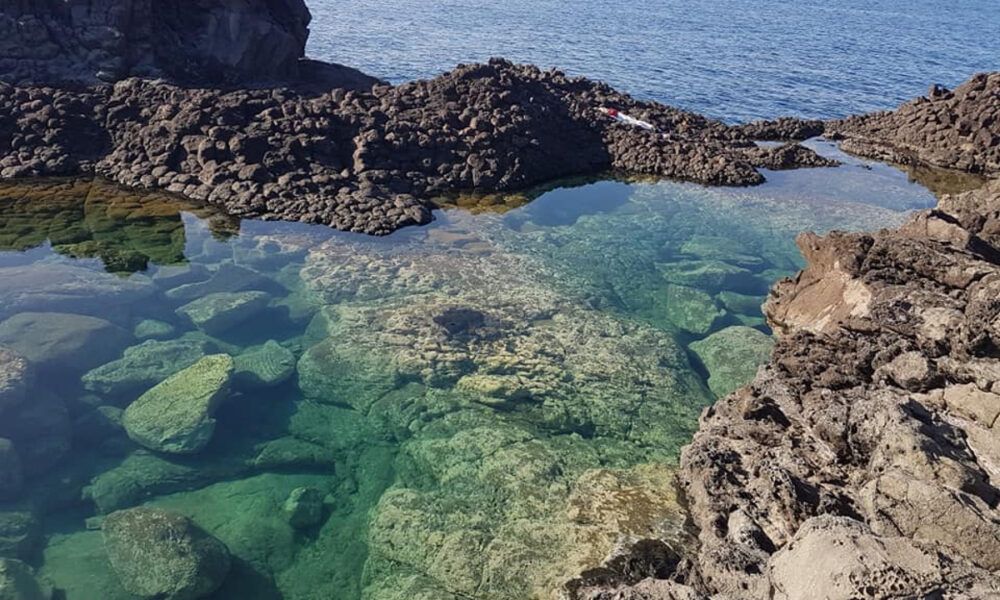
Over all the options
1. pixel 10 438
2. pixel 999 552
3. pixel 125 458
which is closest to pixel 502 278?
pixel 125 458

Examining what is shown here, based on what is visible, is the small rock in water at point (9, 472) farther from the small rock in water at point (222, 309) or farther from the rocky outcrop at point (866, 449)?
the rocky outcrop at point (866, 449)

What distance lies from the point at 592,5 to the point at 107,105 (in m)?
81.9

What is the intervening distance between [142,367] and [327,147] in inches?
550

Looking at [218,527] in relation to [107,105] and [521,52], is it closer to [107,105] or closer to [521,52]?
[107,105]

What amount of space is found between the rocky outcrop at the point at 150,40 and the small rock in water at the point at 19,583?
87.9 ft

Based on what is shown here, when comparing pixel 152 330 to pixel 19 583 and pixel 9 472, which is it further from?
pixel 19 583

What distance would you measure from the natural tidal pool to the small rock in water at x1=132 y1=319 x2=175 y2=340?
77 mm

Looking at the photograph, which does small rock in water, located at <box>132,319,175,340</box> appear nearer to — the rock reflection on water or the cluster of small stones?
the rock reflection on water

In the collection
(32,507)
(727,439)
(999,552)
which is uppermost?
(999,552)

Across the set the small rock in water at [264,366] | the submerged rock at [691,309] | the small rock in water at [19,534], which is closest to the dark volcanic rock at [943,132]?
the submerged rock at [691,309]

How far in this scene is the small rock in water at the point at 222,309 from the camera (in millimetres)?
18750

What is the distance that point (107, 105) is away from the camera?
29359 millimetres

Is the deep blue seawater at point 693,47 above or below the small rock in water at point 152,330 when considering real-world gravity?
above

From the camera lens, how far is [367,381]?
16.7 meters
